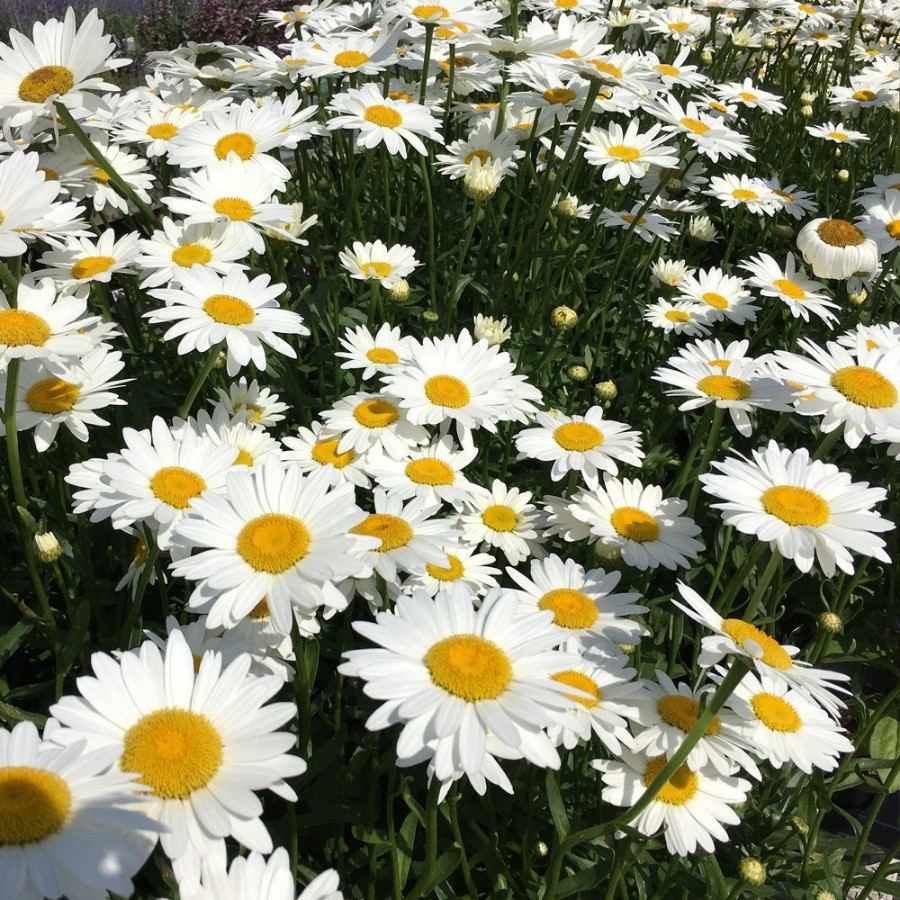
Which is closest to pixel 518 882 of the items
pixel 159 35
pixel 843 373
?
pixel 843 373

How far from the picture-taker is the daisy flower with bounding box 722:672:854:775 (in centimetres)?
175

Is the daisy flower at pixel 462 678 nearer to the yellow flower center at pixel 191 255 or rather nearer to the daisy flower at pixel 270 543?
the daisy flower at pixel 270 543

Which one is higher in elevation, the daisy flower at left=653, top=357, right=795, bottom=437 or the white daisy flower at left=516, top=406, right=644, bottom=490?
the daisy flower at left=653, top=357, right=795, bottom=437

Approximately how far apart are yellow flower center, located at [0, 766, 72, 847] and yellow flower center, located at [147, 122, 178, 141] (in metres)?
2.59

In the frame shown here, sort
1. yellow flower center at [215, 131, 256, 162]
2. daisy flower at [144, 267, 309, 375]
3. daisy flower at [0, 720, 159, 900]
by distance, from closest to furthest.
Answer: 1. daisy flower at [0, 720, 159, 900]
2. daisy flower at [144, 267, 309, 375]
3. yellow flower center at [215, 131, 256, 162]

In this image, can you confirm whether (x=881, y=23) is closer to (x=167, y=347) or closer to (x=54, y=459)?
(x=167, y=347)

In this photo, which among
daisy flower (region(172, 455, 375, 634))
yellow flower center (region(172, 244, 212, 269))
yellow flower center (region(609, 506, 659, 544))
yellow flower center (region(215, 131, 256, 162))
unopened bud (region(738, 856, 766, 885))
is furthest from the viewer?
yellow flower center (region(215, 131, 256, 162))

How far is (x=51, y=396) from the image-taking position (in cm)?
227

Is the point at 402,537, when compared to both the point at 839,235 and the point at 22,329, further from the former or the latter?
the point at 839,235

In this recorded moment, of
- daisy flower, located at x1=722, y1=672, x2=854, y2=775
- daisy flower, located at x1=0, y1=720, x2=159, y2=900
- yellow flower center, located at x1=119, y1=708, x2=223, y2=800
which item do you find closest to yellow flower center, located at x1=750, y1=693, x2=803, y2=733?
daisy flower, located at x1=722, y1=672, x2=854, y2=775

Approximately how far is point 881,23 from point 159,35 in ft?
25.7

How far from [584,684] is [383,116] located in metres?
2.35

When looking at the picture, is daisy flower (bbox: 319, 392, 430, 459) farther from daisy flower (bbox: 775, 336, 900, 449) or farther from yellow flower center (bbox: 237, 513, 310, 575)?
daisy flower (bbox: 775, 336, 900, 449)

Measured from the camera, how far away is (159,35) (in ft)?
33.1
